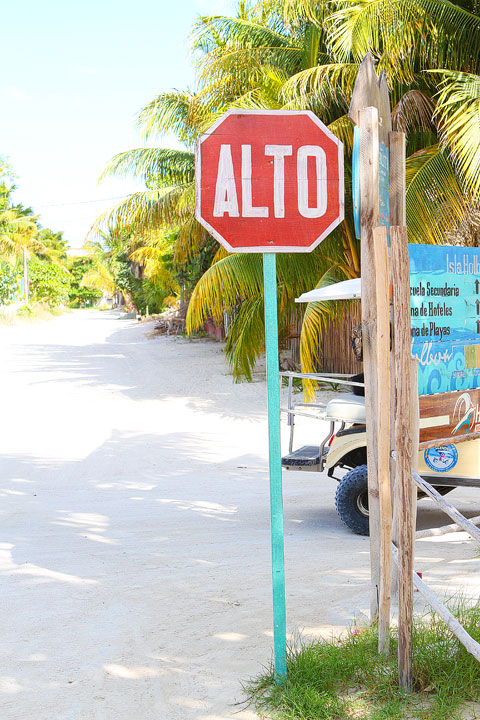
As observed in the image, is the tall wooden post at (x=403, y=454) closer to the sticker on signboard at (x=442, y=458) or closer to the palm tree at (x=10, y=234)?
the sticker on signboard at (x=442, y=458)

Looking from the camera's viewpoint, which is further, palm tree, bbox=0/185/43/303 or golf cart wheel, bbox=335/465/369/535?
palm tree, bbox=0/185/43/303

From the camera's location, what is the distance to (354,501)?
6.39m

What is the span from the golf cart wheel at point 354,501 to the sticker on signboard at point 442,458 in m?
0.58

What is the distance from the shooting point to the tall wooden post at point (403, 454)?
10.4 ft

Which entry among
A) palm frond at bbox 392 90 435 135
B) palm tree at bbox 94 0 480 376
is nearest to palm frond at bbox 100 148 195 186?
palm tree at bbox 94 0 480 376

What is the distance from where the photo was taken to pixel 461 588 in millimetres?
4562

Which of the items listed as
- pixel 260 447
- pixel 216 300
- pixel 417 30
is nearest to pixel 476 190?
pixel 417 30

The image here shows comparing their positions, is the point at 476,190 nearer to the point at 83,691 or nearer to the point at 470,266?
the point at 470,266

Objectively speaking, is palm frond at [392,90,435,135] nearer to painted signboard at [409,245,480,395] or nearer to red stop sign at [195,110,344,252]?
painted signboard at [409,245,480,395]

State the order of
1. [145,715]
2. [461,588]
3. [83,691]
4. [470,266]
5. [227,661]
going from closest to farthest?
1. [145,715]
2. [83,691]
3. [227,661]
4. [461,588]
5. [470,266]

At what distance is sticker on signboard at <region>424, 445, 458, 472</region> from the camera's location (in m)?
5.96

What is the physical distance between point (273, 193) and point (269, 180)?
2.3 inches

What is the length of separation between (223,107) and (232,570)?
12176mm

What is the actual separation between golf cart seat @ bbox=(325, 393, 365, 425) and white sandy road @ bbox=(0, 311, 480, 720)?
989 mm
